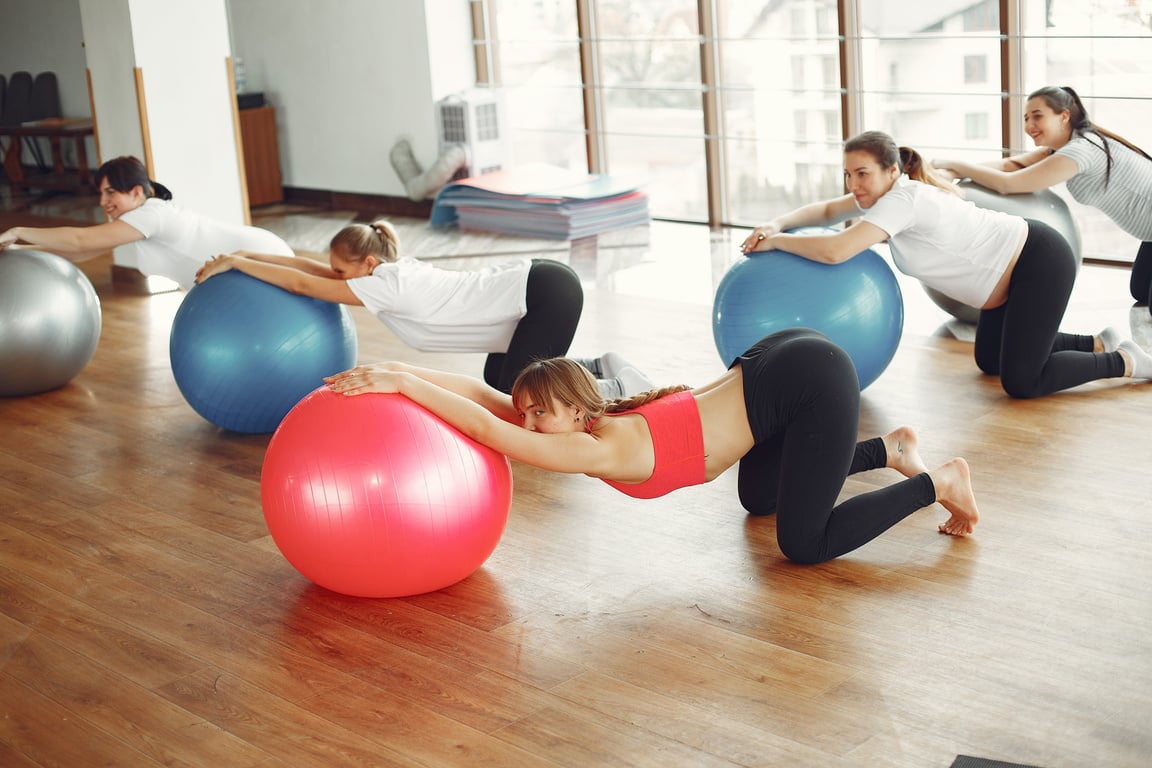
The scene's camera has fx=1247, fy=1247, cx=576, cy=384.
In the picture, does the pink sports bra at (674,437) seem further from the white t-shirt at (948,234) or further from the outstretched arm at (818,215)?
the outstretched arm at (818,215)

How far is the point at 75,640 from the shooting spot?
109 inches

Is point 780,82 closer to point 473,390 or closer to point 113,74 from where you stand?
point 113,74

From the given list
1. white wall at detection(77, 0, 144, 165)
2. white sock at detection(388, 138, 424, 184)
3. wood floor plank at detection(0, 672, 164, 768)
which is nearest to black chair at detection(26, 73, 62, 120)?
white sock at detection(388, 138, 424, 184)

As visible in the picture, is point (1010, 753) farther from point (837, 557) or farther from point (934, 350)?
point (934, 350)

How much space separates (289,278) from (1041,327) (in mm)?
2321

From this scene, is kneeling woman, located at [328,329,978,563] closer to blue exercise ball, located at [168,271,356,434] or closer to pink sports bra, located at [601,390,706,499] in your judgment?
pink sports bra, located at [601,390,706,499]

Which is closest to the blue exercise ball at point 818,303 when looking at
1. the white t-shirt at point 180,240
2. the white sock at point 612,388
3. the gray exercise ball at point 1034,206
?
the white sock at point 612,388

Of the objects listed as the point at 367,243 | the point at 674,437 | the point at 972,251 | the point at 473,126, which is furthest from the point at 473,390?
the point at 473,126

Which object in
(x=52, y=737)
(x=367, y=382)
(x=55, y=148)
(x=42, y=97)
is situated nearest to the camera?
(x=52, y=737)

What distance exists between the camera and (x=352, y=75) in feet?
26.6

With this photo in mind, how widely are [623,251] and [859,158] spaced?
2847 millimetres

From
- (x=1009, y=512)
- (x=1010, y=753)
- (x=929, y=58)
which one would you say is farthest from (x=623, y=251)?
(x=1010, y=753)

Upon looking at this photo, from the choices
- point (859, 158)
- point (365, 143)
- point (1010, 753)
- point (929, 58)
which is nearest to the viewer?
point (1010, 753)

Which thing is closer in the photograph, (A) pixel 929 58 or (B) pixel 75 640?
(B) pixel 75 640
